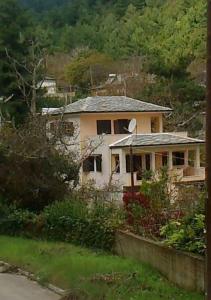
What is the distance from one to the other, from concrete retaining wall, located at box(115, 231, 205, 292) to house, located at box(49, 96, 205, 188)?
28.1 meters

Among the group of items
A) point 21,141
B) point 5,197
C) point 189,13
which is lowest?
point 5,197

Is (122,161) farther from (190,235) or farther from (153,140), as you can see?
(190,235)

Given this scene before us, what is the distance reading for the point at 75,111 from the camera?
45.3 metres

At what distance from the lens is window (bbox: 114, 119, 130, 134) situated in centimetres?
4675

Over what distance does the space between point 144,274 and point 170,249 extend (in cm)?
74

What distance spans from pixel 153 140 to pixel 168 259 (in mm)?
32339

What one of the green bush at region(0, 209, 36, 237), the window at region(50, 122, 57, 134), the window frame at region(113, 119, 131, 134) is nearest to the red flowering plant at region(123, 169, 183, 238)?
the green bush at region(0, 209, 36, 237)

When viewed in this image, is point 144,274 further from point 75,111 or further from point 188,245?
point 75,111

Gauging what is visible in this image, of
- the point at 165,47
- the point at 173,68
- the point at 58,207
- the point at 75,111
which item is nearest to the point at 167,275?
the point at 58,207

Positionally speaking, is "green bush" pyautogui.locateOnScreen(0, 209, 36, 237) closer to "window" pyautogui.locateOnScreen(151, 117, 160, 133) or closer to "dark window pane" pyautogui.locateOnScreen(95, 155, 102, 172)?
"dark window pane" pyautogui.locateOnScreen(95, 155, 102, 172)

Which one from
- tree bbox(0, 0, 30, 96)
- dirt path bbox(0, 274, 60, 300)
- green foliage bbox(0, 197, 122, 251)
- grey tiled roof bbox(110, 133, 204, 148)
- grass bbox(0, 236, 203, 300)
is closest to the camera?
grass bbox(0, 236, 203, 300)

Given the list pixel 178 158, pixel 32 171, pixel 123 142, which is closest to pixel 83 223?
pixel 32 171

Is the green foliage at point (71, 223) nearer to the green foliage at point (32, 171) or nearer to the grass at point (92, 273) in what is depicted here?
the grass at point (92, 273)

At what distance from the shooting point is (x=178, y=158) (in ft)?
153
